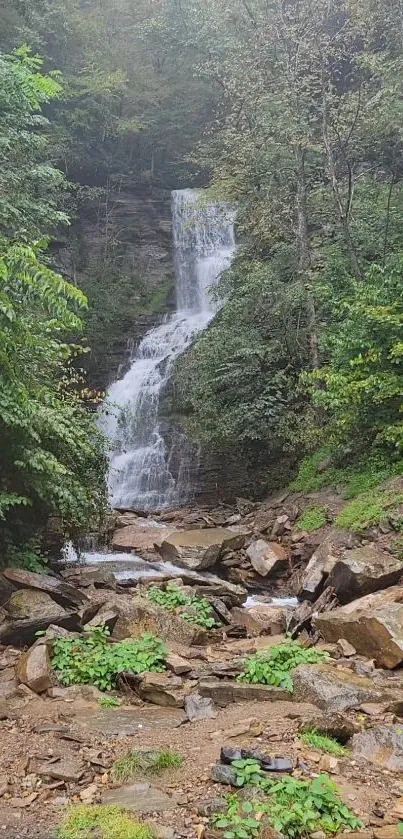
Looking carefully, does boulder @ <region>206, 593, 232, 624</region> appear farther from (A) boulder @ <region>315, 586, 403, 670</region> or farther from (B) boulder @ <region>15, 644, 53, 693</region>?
(B) boulder @ <region>15, 644, 53, 693</region>

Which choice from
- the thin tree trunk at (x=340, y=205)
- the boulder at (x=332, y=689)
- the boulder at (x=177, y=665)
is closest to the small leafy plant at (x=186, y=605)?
the boulder at (x=177, y=665)

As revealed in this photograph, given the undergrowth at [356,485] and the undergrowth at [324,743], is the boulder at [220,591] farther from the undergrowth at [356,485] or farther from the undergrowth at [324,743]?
the undergrowth at [324,743]

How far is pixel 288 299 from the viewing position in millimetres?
16203

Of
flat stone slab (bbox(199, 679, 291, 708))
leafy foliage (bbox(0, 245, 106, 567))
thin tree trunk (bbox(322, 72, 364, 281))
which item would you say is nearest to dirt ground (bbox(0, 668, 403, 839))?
flat stone slab (bbox(199, 679, 291, 708))

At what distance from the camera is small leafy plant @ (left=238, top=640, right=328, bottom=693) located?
6120 millimetres

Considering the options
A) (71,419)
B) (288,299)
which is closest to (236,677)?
(71,419)

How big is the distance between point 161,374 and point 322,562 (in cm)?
1335

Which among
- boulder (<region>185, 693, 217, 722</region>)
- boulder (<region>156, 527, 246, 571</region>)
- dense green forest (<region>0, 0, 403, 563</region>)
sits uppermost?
dense green forest (<region>0, 0, 403, 563</region>)

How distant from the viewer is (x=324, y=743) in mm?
4465

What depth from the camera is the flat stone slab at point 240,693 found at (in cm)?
579

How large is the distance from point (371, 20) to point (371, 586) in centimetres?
1499

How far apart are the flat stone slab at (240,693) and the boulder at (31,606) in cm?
242

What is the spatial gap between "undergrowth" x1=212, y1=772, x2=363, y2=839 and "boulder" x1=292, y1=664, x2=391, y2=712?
154cm

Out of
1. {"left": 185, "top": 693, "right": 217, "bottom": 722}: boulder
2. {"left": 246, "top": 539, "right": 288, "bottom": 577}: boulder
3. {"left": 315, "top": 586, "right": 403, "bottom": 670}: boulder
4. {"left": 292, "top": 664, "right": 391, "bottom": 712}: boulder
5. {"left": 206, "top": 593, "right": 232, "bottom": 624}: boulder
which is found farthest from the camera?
Answer: {"left": 246, "top": 539, "right": 288, "bottom": 577}: boulder
